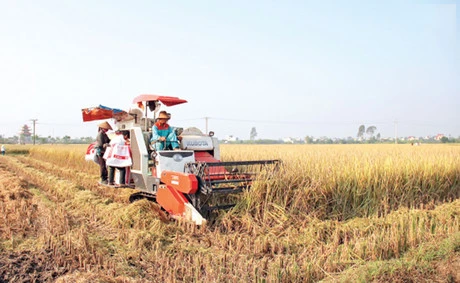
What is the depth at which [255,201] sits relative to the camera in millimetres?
5938

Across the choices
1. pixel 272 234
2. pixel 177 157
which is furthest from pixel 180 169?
pixel 272 234

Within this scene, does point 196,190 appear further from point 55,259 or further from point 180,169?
point 55,259

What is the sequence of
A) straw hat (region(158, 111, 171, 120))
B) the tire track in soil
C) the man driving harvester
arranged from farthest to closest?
straw hat (region(158, 111, 171, 120)) < the man driving harvester < the tire track in soil

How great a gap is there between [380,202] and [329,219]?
1.43 meters

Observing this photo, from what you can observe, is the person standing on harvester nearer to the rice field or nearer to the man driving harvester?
the rice field

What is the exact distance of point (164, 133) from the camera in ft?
23.4

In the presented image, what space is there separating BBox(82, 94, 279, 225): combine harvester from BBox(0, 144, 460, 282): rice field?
28cm

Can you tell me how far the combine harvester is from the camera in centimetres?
567

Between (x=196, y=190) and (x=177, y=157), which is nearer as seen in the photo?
(x=196, y=190)

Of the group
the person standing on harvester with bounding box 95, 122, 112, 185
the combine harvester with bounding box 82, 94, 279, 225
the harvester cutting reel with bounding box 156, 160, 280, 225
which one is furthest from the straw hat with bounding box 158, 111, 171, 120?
the person standing on harvester with bounding box 95, 122, 112, 185

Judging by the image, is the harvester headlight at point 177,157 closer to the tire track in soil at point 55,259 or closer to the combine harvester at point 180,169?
the combine harvester at point 180,169

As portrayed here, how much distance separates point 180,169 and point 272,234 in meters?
2.19

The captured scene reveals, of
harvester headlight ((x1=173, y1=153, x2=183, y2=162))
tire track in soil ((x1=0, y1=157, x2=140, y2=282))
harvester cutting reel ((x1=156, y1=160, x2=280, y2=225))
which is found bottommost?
tire track in soil ((x1=0, y1=157, x2=140, y2=282))

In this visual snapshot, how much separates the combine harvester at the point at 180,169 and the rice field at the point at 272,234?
0.28 metres
